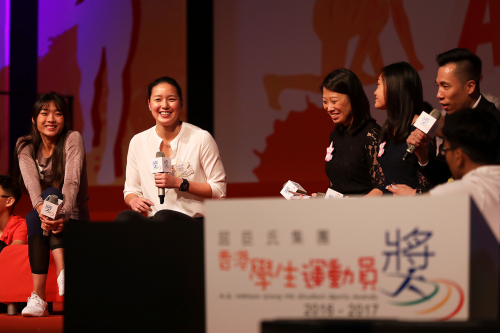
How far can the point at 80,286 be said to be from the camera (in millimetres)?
1657

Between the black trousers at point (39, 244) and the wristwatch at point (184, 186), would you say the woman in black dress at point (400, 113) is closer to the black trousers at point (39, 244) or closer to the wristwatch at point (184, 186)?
the wristwatch at point (184, 186)

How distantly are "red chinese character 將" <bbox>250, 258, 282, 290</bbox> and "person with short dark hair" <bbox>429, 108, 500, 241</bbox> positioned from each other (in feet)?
1.95

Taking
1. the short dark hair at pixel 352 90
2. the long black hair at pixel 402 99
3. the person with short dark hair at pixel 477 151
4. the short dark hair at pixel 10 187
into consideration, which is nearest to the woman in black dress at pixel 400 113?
the long black hair at pixel 402 99

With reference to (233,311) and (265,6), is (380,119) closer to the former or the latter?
(265,6)

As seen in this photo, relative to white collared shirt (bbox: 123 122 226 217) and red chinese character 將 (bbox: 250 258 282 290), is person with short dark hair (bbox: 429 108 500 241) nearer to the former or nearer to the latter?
red chinese character 將 (bbox: 250 258 282 290)

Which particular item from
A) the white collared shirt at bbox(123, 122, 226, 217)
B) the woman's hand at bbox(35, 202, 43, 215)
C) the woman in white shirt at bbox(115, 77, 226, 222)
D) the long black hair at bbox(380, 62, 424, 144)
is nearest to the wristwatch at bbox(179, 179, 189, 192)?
the woman in white shirt at bbox(115, 77, 226, 222)

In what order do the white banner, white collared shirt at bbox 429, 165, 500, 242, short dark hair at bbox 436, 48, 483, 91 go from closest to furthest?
the white banner < white collared shirt at bbox 429, 165, 500, 242 < short dark hair at bbox 436, 48, 483, 91

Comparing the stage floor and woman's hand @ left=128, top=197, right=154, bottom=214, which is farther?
woman's hand @ left=128, top=197, right=154, bottom=214

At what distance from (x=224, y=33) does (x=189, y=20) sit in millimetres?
425

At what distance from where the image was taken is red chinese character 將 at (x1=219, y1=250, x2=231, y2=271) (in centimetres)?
128

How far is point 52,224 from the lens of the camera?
2.81 m

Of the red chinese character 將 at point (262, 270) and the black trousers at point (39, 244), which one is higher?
the red chinese character 將 at point (262, 270)

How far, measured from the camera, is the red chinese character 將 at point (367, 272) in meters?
Answer: 1.22

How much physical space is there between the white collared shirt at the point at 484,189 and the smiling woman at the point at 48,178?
2.18 metres
